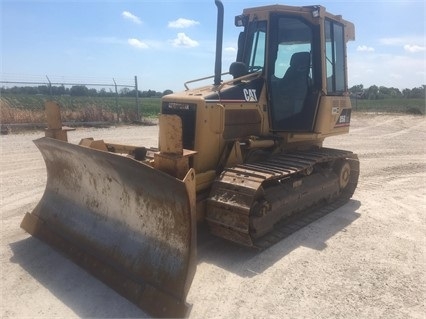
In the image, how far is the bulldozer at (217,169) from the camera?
3436mm

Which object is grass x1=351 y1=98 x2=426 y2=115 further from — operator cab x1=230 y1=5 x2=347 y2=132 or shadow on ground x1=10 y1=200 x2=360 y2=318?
shadow on ground x1=10 y1=200 x2=360 y2=318

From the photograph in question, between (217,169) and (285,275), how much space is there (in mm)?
1700

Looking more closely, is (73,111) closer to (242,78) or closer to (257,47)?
(257,47)

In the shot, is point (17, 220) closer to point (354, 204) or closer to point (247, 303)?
point (247, 303)

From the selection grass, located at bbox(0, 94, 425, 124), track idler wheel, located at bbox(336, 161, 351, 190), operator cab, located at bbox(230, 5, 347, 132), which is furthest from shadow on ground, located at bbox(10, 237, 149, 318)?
grass, located at bbox(0, 94, 425, 124)

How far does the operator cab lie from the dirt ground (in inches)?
69.6

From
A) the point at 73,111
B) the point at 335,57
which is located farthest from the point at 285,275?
the point at 73,111

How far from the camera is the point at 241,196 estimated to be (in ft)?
13.8

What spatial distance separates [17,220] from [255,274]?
3425 millimetres

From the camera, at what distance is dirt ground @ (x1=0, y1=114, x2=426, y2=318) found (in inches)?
131

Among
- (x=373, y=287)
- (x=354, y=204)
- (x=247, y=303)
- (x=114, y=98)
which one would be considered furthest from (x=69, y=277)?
(x=114, y=98)

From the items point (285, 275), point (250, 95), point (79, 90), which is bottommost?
point (285, 275)

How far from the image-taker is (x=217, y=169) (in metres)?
5.08

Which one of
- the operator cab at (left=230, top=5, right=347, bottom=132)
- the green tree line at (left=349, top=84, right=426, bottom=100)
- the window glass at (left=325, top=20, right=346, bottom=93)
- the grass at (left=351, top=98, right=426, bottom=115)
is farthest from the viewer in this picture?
the green tree line at (left=349, top=84, right=426, bottom=100)
